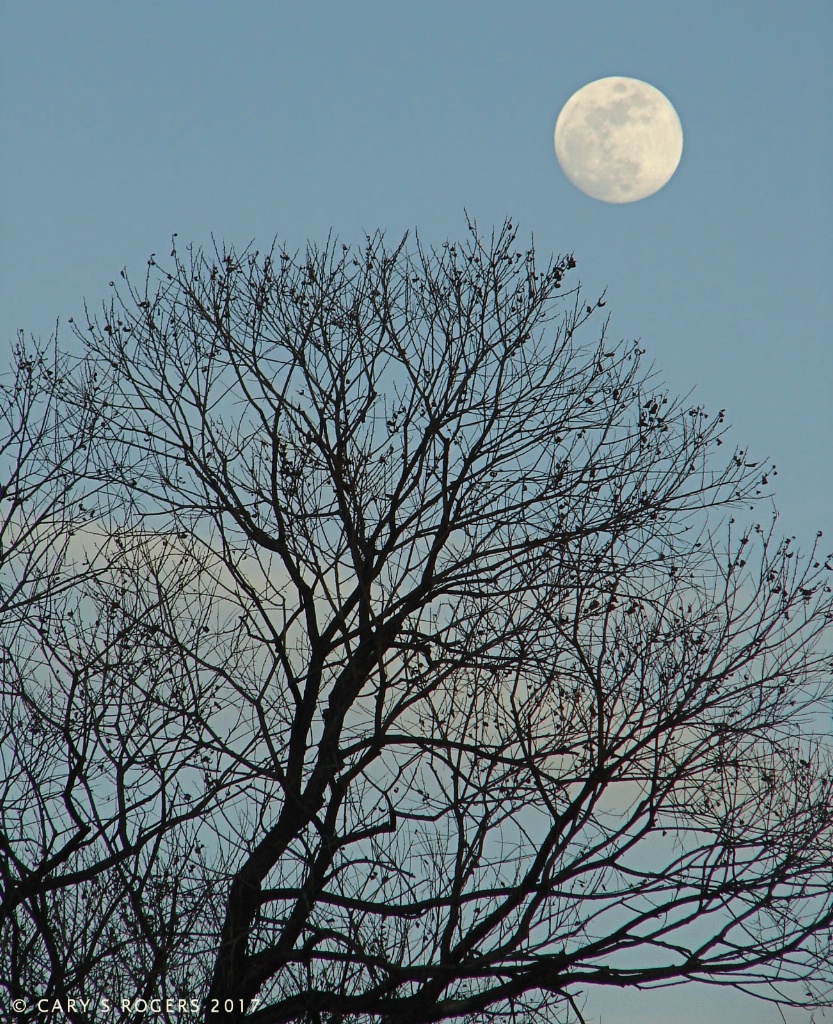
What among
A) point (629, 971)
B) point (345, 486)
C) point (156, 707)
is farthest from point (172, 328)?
point (629, 971)

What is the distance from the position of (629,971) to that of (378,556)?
142 inches

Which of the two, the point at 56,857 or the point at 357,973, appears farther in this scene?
the point at 357,973

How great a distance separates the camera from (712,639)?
790 centimetres

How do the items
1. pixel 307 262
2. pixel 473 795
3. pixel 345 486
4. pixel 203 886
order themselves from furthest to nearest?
pixel 307 262
pixel 345 486
pixel 203 886
pixel 473 795

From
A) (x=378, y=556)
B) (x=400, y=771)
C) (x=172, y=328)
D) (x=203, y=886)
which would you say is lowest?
(x=203, y=886)

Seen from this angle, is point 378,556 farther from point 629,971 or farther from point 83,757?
point 629,971

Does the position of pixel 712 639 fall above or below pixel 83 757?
above

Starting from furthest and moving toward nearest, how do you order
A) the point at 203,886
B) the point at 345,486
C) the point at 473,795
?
1. the point at 345,486
2. the point at 203,886
3. the point at 473,795

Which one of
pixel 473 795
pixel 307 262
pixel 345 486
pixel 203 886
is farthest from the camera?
pixel 307 262

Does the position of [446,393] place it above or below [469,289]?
below

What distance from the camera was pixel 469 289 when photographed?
9641 mm

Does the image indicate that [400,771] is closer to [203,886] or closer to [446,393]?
[203,886]

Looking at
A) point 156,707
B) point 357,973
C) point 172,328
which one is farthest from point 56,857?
point 172,328

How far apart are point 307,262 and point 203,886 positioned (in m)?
5.07
